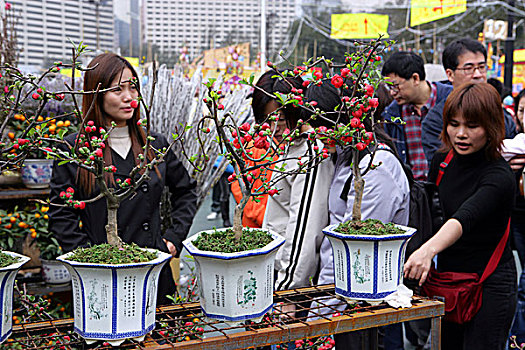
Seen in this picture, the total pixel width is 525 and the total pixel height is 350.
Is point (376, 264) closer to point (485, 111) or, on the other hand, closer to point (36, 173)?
point (485, 111)

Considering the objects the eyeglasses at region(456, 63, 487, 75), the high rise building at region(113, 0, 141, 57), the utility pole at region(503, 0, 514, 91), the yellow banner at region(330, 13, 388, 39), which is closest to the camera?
the eyeglasses at region(456, 63, 487, 75)

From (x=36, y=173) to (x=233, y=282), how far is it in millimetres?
2226

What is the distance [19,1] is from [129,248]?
7.25 m

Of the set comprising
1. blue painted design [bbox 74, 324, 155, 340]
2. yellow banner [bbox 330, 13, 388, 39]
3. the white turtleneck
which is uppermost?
yellow banner [bbox 330, 13, 388, 39]

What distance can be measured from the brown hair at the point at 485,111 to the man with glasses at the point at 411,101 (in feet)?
4.67

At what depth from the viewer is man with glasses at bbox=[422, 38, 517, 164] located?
3.36m

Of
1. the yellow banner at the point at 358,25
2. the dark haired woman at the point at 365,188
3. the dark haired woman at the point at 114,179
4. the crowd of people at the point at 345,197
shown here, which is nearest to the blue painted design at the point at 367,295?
the crowd of people at the point at 345,197

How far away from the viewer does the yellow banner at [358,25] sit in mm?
9664

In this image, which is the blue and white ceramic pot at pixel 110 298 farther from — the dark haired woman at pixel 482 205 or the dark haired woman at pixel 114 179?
the dark haired woman at pixel 482 205

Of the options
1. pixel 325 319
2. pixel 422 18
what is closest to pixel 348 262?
pixel 325 319

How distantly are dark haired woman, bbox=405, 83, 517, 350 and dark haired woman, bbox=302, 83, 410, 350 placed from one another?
347 millimetres

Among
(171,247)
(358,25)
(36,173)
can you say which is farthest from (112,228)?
(358,25)

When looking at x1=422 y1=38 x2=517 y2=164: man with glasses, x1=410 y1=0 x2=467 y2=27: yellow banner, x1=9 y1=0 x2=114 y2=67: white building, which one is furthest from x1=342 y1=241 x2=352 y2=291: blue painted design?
x1=410 y1=0 x2=467 y2=27: yellow banner

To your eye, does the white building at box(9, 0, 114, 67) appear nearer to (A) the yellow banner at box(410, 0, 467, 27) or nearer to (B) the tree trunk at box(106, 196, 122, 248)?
(A) the yellow banner at box(410, 0, 467, 27)
